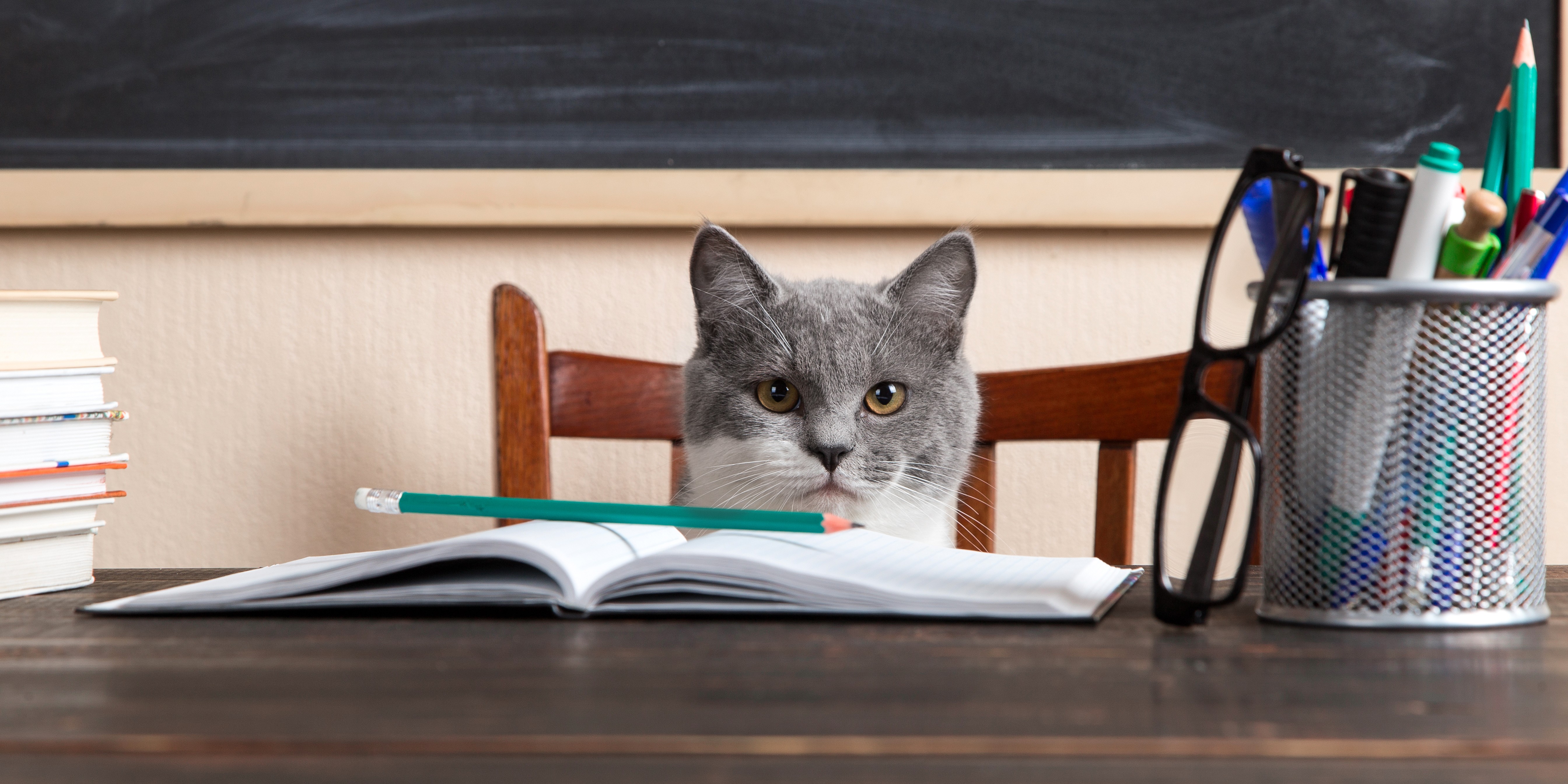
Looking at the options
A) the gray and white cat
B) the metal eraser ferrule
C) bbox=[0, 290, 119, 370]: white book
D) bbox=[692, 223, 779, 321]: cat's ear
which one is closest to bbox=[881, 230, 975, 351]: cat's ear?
the gray and white cat

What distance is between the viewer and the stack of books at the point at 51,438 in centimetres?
66

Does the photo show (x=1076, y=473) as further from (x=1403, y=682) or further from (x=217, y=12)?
(x=217, y=12)

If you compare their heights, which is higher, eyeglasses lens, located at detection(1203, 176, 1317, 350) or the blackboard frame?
the blackboard frame

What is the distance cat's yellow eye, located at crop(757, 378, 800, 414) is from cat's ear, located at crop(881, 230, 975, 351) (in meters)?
0.12

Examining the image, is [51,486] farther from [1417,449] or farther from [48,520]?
[1417,449]

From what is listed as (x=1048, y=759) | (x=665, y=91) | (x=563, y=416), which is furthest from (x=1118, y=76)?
(x=1048, y=759)

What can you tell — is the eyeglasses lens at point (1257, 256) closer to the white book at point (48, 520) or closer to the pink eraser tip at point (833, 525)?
the pink eraser tip at point (833, 525)

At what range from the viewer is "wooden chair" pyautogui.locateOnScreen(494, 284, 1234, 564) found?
3.40ft

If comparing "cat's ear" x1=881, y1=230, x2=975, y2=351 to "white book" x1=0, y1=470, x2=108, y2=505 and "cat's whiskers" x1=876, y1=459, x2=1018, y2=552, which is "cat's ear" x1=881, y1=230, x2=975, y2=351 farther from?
"white book" x1=0, y1=470, x2=108, y2=505

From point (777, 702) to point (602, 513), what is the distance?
0.27 metres

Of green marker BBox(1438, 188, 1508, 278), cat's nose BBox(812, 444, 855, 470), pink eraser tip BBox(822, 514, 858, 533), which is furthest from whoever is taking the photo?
cat's nose BBox(812, 444, 855, 470)

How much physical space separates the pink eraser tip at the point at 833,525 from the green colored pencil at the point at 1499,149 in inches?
14.7

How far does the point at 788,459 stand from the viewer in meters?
0.83

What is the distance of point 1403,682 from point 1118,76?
920 millimetres
